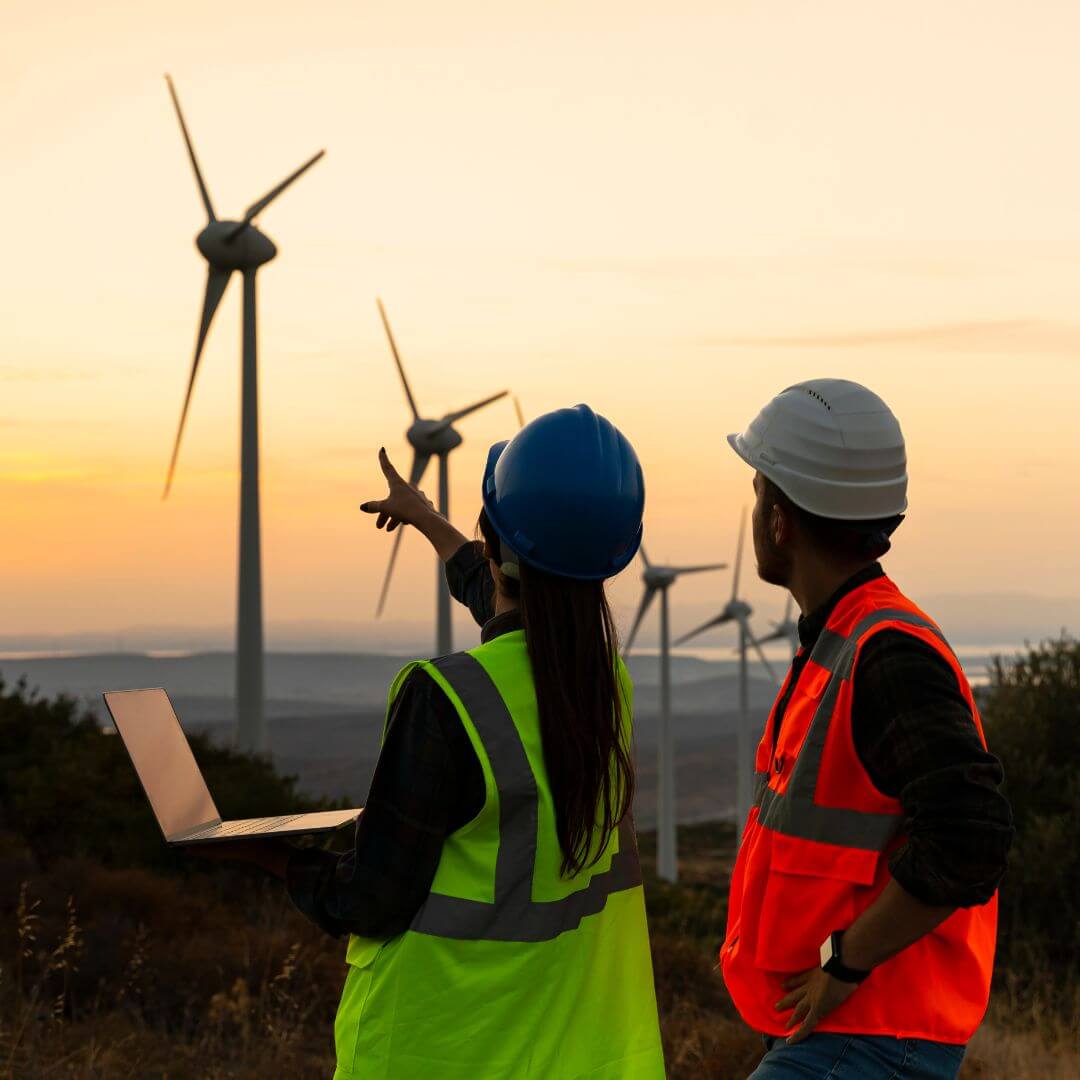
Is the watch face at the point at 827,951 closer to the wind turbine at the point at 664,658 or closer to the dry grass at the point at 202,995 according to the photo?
the dry grass at the point at 202,995

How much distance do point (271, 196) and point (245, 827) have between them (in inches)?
919

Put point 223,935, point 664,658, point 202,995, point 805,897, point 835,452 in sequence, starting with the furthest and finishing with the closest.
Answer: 1. point 664,658
2. point 223,935
3. point 202,995
4. point 835,452
5. point 805,897

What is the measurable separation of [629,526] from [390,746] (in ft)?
2.28

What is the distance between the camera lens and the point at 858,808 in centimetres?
272

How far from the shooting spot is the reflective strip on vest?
270 centimetres

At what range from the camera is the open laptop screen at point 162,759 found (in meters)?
2.60

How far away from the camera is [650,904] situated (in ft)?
51.3

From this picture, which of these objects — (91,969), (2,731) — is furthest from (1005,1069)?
(2,731)

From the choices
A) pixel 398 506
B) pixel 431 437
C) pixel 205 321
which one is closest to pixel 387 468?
pixel 398 506

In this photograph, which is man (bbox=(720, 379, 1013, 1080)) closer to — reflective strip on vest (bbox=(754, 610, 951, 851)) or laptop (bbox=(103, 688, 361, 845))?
reflective strip on vest (bbox=(754, 610, 951, 851))

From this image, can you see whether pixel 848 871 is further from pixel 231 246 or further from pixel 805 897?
pixel 231 246

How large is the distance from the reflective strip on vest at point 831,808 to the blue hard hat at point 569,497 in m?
0.51

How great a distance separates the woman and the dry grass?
419 centimetres

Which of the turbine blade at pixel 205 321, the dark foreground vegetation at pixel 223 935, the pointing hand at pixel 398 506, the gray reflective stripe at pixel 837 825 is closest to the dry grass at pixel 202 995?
the dark foreground vegetation at pixel 223 935
